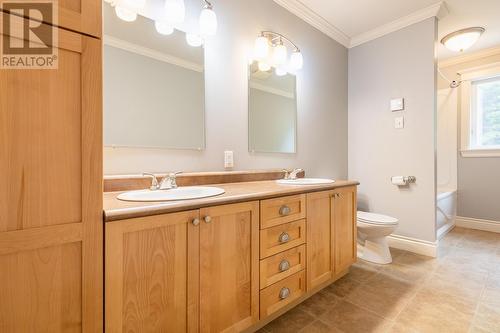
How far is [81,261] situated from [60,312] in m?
0.15

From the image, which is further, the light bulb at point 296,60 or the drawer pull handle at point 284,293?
the light bulb at point 296,60

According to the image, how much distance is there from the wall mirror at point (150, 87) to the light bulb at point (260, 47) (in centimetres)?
48

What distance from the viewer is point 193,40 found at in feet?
5.03

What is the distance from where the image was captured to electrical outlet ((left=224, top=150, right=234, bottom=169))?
5.54ft

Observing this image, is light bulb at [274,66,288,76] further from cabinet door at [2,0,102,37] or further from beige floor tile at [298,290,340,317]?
beige floor tile at [298,290,340,317]

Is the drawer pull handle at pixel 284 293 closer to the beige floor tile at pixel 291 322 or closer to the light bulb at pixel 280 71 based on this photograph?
the beige floor tile at pixel 291 322

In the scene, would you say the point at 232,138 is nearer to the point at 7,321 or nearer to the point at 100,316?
the point at 100,316

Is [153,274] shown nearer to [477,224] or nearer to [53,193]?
[53,193]

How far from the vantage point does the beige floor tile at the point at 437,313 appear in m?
1.32

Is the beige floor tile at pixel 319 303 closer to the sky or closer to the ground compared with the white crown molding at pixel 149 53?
closer to the ground

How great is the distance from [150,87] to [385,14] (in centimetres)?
241

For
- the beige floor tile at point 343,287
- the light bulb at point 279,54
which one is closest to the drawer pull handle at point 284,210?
the beige floor tile at point 343,287

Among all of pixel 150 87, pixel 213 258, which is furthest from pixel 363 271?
pixel 150 87

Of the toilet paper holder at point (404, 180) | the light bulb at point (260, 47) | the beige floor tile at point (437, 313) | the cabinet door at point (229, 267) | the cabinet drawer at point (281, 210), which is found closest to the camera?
the cabinet door at point (229, 267)
